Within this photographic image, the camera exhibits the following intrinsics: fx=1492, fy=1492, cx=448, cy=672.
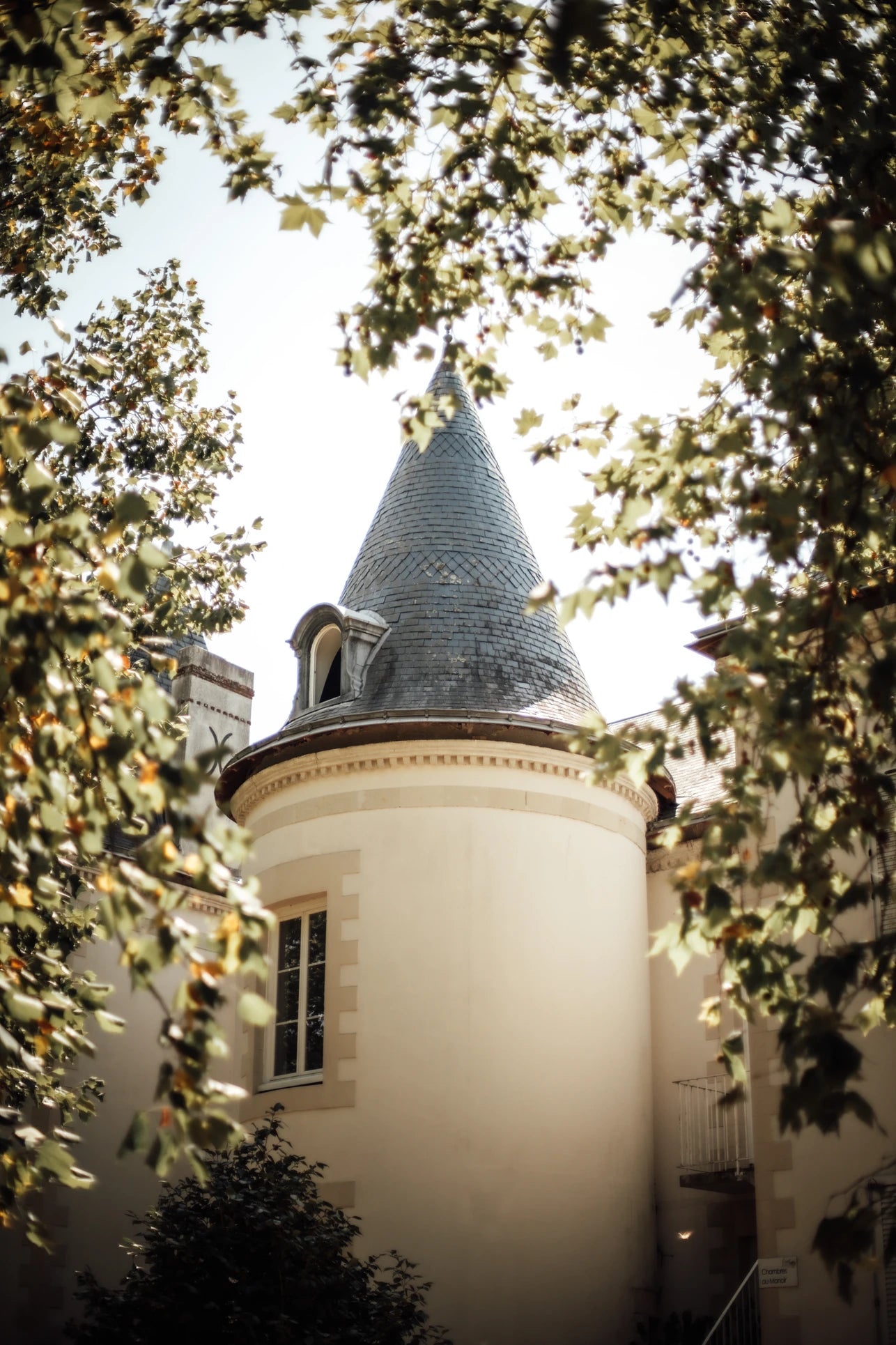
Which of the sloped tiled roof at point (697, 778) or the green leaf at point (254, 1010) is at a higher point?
the sloped tiled roof at point (697, 778)

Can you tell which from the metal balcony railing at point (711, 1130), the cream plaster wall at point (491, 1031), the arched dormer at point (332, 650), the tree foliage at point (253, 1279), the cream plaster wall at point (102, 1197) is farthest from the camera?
the cream plaster wall at point (102, 1197)

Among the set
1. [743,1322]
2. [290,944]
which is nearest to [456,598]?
[290,944]

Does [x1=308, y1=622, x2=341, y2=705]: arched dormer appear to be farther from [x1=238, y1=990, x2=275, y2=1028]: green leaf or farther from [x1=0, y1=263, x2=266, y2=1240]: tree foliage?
[x1=238, y1=990, x2=275, y2=1028]: green leaf

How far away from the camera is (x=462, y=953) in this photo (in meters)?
14.1

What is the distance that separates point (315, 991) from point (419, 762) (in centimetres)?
247

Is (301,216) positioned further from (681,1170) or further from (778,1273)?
(681,1170)

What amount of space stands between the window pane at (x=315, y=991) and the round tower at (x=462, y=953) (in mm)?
20

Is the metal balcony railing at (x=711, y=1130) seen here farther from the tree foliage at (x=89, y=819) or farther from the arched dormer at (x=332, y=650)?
the tree foliage at (x=89, y=819)

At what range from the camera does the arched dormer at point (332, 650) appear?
50.3ft

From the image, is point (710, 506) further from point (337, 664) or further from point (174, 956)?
point (337, 664)

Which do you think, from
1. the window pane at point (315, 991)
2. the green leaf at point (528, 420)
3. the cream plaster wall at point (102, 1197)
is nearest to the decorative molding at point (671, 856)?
the window pane at point (315, 991)

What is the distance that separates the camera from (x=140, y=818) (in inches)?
244

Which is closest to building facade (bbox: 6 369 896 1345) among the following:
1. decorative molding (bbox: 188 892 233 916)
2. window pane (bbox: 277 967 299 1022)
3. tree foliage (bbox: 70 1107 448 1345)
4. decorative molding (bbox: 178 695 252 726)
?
window pane (bbox: 277 967 299 1022)

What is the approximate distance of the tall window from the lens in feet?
47.5
